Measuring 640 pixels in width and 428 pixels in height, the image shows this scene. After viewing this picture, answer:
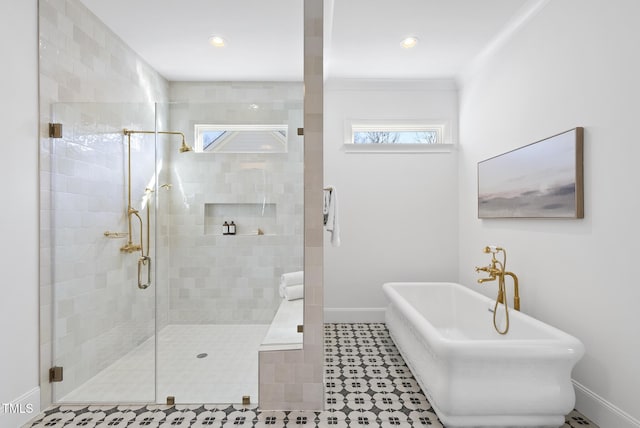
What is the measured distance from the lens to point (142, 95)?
11.0 ft

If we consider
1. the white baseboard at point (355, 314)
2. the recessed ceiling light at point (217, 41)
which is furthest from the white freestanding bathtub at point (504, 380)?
the recessed ceiling light at point (217, 41)

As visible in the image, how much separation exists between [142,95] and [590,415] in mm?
4132

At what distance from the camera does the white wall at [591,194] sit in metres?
1.82

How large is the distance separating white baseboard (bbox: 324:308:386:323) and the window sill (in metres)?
1.72

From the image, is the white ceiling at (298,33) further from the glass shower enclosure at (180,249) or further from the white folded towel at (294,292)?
the white folded towel at (294,292)

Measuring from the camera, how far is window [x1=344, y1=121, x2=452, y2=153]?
388 cm

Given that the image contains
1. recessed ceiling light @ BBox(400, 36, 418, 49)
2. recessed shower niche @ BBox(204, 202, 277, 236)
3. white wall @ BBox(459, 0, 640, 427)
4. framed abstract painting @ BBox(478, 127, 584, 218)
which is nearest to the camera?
white wall @ BBox(459, 0, 640, 427)

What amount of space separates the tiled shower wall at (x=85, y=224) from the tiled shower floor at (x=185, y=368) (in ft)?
0.30

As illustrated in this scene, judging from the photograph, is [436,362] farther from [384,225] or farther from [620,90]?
[384,225]

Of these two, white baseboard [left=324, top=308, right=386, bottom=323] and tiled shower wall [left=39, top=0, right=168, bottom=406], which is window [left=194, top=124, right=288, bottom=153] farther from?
white baseboard [left=324, top=308, right=386, bottom=323]

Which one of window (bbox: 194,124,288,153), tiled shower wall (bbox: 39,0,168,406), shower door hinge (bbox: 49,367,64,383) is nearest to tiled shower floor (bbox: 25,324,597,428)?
shower door hinge (bbox: 49,367,64,383)

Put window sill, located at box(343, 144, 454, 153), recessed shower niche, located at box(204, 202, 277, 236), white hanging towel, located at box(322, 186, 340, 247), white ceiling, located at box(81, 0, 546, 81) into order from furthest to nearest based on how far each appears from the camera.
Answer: window sill, located at box(343, 144, 454, 153) → white hanging towel, located at box(322, 186, 340, 247) → white ceiling, located at box(81, 0, 546, 81) → recessed shower niche, located at box(204, 202, 277, 236)

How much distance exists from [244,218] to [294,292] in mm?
559

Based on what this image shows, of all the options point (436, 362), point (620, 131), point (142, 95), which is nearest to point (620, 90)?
point (620, 131)
